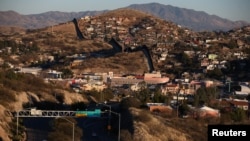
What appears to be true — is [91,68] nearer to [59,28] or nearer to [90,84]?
[90,84]

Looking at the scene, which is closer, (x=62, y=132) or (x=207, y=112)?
(x=62, y=132)

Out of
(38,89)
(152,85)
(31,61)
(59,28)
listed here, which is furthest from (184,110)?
(59,28)

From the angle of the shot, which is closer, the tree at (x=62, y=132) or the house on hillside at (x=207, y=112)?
the tree at (x=62, y=132)

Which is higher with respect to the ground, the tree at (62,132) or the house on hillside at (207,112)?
the tree at (62,132)

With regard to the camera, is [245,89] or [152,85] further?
[152,85]

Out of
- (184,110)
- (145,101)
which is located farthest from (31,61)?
(184,110)

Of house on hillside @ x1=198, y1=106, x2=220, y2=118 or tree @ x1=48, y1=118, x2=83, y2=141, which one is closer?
tree @ x1=48, y1=118, x2=83, y2=141

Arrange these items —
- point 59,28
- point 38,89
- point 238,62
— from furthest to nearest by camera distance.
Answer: point 59,28 < point 238,62 < point 38,89

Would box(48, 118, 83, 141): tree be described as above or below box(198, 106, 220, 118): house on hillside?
above

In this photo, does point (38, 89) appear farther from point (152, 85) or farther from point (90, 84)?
point (152, 85)

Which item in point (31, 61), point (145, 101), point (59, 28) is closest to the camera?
point (145, 101)

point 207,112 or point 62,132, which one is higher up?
point 62,132
